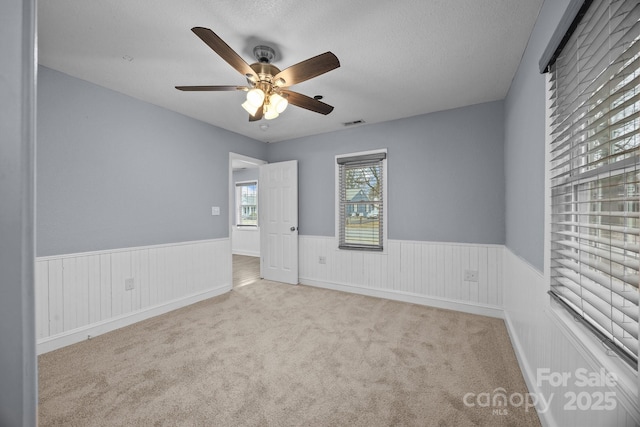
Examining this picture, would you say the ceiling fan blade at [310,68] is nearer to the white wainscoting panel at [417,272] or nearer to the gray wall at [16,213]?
the gray wall at [16,213]

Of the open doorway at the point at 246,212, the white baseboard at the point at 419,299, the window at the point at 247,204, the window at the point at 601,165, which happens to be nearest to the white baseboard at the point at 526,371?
the white baseboard at the point at 419,299

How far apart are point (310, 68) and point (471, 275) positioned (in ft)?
9.67

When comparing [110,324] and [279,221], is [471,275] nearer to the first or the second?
[279,221]

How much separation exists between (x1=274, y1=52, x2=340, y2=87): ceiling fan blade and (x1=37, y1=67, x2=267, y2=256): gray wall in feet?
6.72

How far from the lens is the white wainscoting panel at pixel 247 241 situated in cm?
718

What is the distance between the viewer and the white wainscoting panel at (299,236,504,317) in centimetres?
319

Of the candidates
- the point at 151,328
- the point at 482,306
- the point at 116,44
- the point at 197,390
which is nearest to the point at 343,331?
the point at 197,390

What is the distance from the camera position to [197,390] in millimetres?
1862

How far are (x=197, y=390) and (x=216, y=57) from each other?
2.55 meters

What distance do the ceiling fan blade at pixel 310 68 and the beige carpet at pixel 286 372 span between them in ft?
7.21

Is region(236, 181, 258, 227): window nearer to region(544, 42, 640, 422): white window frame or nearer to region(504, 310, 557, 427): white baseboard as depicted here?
region(504, 310, 557, 427): white baseboard

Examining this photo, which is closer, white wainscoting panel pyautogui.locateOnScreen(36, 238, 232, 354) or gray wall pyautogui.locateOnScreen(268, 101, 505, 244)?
white wainscoting panel pyautogui.locateOnScreen(36, 238, 232, 354)

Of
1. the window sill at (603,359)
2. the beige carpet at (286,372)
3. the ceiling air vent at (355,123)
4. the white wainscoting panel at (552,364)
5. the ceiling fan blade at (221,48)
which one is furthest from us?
the ceiling air vent at (355,123)

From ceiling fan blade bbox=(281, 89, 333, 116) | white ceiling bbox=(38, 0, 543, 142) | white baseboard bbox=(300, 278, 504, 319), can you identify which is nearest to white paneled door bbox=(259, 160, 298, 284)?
white baseboard bbox=(300, 278, 504, 319)
